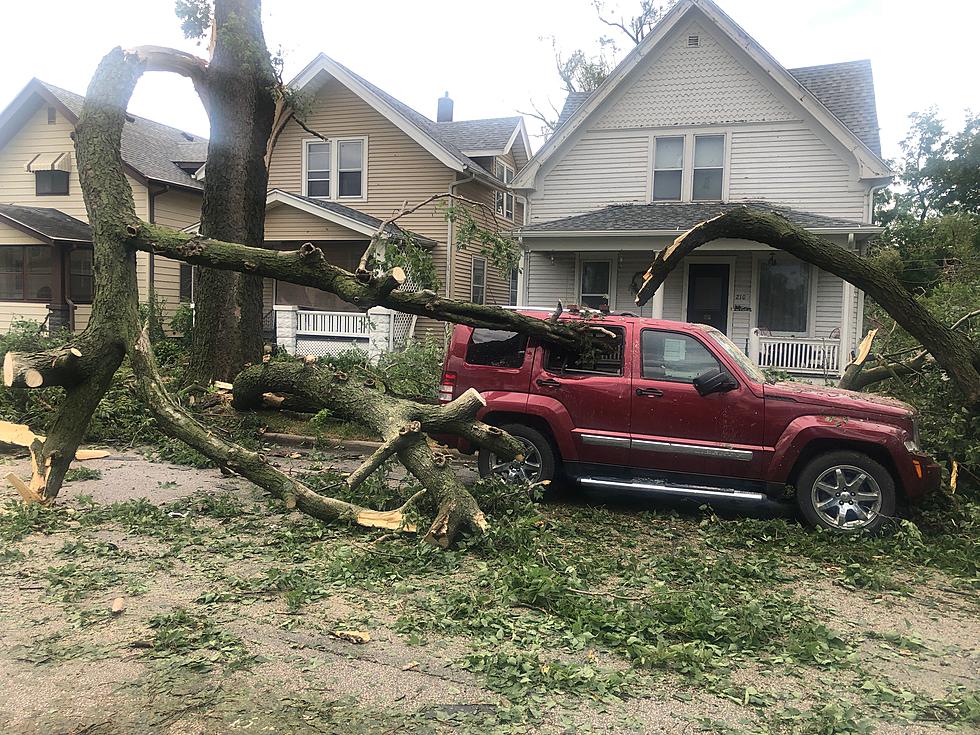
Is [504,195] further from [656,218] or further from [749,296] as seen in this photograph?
[749,296]

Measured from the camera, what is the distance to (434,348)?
1484 cm

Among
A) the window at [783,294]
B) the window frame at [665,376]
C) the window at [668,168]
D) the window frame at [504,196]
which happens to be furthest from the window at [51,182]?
the window frame at [665,376]

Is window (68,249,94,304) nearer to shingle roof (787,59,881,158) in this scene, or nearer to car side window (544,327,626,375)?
car side window (544,327,626,375)

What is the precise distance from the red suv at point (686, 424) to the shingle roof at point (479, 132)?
55.6 ft

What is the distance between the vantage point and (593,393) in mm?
7555

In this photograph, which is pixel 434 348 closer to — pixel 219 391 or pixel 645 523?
pixel 219 391

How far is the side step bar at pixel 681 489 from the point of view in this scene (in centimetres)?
696

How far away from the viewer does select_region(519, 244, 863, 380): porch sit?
15969mm

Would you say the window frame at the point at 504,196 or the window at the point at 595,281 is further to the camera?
the window frame at the point at 504,196

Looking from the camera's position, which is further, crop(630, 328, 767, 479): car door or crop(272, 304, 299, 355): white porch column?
crop(272, 304, 299, 355): white porch column

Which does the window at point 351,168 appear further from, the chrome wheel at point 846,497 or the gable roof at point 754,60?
the chrome wheel at point 846,497

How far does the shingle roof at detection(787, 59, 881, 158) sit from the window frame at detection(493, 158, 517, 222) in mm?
9055

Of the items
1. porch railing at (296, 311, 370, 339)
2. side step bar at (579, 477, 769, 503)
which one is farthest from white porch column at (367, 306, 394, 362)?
side step bar at (579, 477, 769, 503)

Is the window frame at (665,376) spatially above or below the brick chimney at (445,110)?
below
